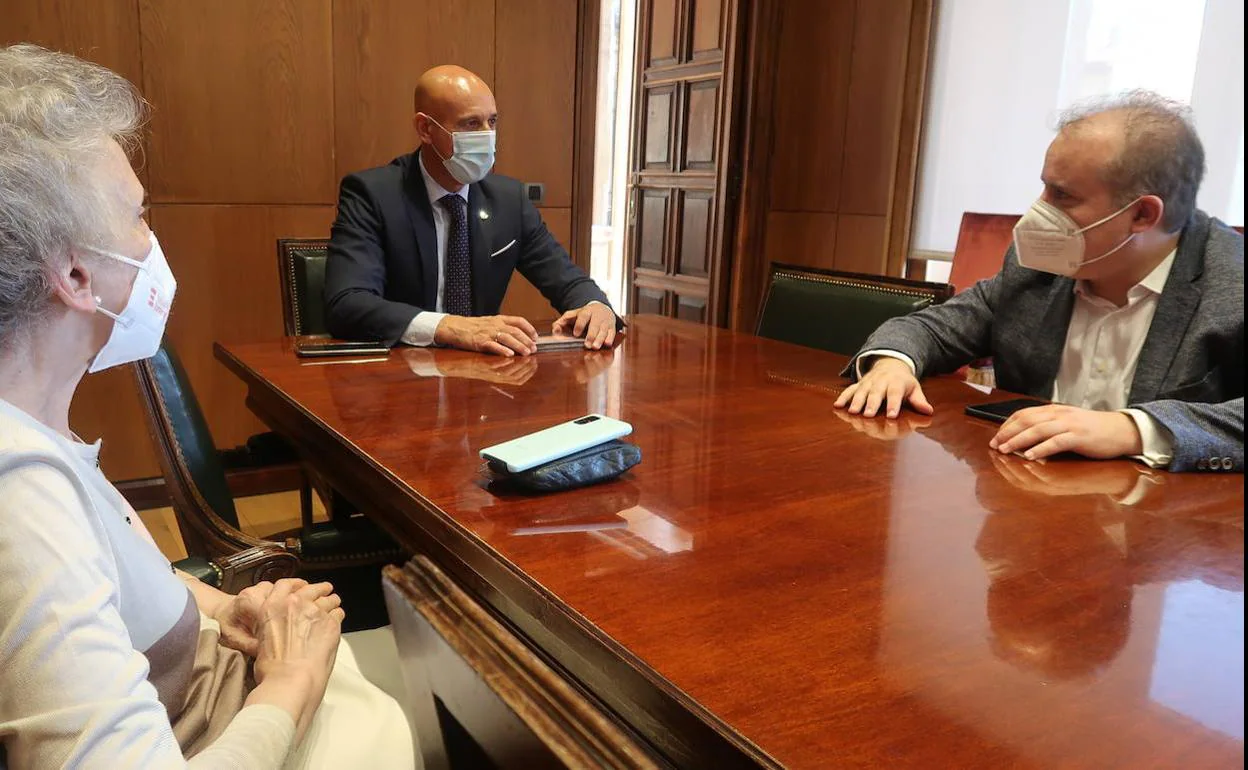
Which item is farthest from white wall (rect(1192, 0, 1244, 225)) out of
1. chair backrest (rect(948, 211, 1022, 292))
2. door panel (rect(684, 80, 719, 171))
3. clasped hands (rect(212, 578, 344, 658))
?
clasped hands (rect(212, 578, 344, 658))

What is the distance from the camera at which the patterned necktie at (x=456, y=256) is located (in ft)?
8.40

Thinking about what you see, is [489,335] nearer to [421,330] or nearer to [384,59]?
[421,330]

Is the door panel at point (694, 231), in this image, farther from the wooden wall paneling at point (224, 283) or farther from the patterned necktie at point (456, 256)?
the patterned necktie at point (456, 256)

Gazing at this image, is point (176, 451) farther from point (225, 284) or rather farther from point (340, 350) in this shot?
point (225, 284)

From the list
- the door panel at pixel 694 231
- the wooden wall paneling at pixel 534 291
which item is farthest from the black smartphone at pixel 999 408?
the door panel at pixel 694 231

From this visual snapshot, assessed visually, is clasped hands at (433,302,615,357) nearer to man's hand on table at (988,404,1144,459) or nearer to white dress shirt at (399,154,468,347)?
white dress shirt at (399,154,468,347)

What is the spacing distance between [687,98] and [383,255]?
9.29 feet

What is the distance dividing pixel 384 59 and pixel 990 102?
2.52m

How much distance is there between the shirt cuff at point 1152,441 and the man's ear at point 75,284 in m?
1.34

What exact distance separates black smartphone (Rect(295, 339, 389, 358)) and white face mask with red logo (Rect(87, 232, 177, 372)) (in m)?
0.91

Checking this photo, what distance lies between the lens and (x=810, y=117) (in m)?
4.51

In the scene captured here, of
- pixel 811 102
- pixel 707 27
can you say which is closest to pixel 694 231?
pixel 811 102

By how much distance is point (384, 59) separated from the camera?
3508mm

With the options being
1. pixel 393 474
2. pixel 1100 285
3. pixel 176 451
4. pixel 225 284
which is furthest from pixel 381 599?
pixel 225 284
